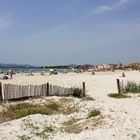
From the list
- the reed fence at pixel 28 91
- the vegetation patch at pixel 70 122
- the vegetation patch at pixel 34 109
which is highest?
the reed fence at pixel 28 91

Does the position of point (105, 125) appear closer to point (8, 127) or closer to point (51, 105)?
point (8, 127)

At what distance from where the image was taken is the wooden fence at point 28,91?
17188 millimetres

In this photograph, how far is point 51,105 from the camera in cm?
1585

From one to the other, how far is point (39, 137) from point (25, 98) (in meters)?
7.22

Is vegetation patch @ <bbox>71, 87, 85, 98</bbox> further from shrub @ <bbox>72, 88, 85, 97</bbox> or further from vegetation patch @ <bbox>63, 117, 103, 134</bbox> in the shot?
vegetation patch @ <bbox>63, 117, 103, 134</bbox>

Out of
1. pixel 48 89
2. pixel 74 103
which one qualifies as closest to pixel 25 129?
pixel 74 103

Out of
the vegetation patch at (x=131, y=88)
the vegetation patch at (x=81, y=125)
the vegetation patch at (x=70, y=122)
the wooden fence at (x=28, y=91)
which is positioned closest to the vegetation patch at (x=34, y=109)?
the wooden fence at (x=28, y=91)

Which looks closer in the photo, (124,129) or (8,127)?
(124,129)

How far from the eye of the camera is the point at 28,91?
1817cm

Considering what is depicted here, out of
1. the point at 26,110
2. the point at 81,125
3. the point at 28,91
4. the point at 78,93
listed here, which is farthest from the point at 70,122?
the point at 78,93

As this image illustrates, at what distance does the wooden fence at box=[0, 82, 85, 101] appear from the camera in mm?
17188

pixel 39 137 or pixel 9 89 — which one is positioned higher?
pixel 9 89

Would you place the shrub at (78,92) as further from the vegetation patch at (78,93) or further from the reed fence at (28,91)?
the reed fence at (28,91)

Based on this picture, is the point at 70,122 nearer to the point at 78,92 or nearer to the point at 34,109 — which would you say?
the point at 34,109
